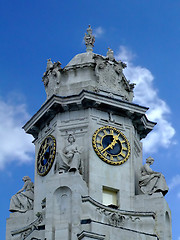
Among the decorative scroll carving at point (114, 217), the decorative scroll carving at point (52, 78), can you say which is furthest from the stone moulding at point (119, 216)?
the decorative scroll carving at point (52, 78)

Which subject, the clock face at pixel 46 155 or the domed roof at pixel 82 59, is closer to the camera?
the clock face at pixel 46 155

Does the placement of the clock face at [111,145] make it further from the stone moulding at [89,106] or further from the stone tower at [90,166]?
the stone moulding at [89,106]

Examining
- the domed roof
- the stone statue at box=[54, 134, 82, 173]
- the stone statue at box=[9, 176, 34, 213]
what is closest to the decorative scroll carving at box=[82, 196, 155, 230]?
the stone statue at box=[54, 134, 82, 173]

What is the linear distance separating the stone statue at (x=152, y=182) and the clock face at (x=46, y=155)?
16.4 feet

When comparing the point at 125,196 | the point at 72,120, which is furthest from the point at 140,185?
the point at 72,120

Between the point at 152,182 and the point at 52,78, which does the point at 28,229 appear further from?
the point at 52,78

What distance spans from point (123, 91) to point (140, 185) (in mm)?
5778

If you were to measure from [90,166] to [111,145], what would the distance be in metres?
2.16

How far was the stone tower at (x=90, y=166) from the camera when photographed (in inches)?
2096

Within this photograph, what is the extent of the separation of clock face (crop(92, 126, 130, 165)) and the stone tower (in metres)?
0.05

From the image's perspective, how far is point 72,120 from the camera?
187 ft

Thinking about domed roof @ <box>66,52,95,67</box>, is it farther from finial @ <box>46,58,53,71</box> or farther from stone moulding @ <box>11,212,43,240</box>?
stone moulding @ <box>11,212,43,240</box>

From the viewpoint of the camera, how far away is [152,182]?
185 ft

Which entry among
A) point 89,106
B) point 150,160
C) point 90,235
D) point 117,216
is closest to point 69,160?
point 89,106
